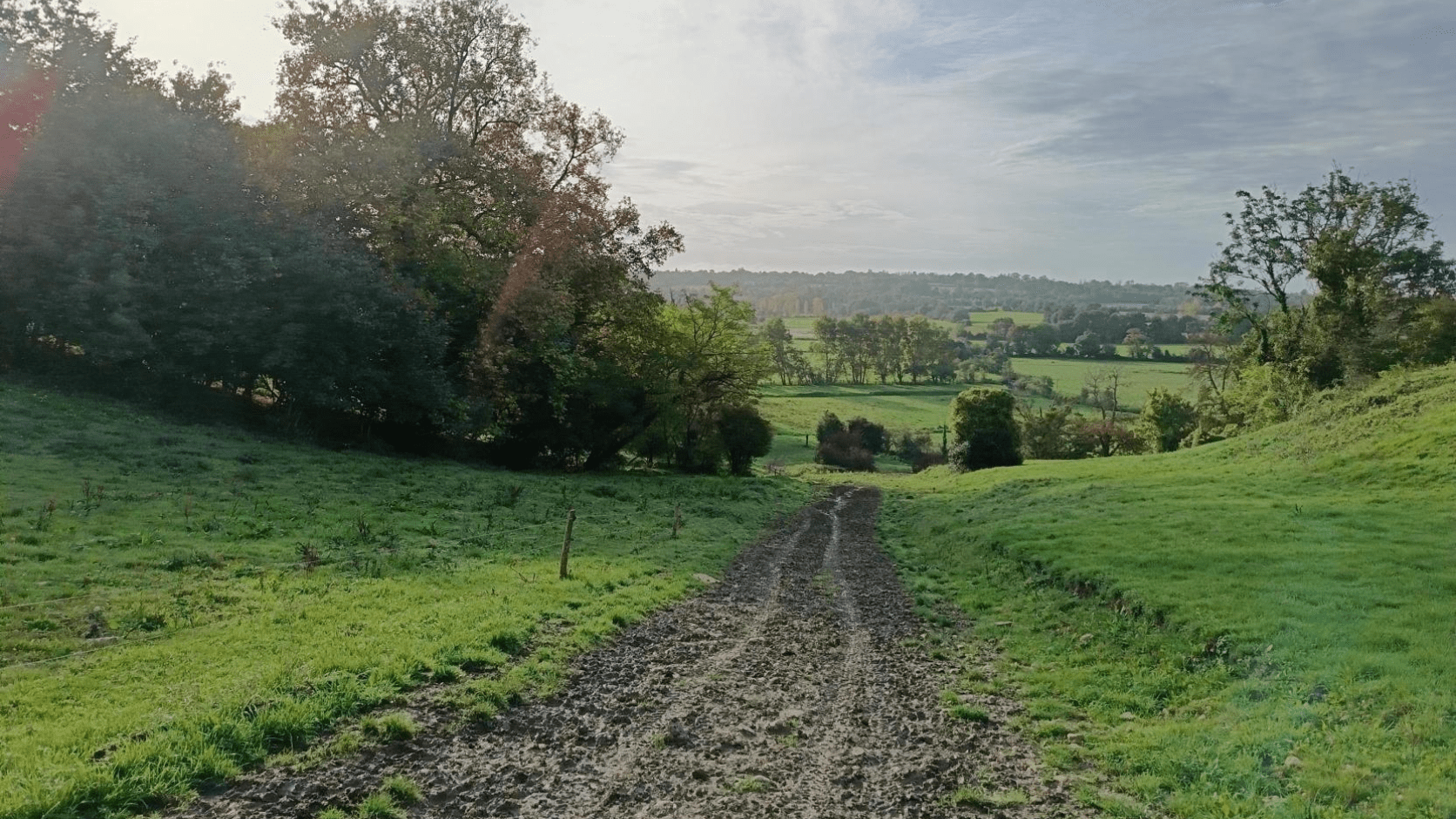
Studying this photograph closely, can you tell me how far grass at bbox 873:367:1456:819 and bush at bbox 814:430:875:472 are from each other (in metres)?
45.6

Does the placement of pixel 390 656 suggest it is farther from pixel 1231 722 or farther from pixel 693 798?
pixel 1231 722

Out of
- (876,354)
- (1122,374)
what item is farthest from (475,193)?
(1122,374)

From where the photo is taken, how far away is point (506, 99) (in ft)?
130

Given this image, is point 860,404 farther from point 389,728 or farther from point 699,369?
point 389,728

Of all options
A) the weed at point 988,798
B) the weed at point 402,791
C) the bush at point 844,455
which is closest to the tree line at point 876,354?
the bush at point 844,455

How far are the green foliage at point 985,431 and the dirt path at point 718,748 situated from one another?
45890 millimetres

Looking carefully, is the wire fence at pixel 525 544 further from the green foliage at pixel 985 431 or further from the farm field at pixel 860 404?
the farm field at pixel 860 404

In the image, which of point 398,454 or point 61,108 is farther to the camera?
point 398,454

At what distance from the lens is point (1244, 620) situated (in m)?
13.2

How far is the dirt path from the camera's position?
791 centimetres

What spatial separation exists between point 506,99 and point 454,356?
45.9ft

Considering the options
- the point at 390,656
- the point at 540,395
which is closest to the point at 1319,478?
the point at 390,656

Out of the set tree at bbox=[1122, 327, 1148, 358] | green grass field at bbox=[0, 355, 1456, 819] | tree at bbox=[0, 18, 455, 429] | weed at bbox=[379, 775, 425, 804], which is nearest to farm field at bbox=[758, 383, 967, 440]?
tree at bbox=[1122, 327, 1148, 358]

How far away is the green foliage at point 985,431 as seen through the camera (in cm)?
5803
